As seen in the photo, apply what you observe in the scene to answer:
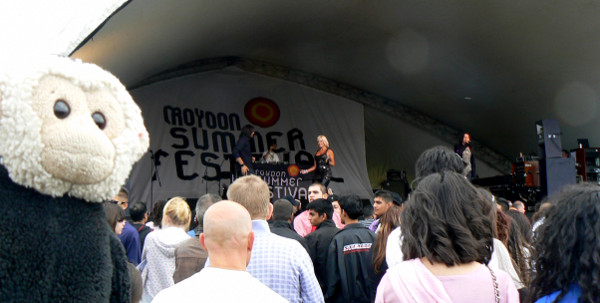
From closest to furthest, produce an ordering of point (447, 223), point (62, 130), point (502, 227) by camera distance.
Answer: point (62, 130)
point (447, 223)
point (502, 227)

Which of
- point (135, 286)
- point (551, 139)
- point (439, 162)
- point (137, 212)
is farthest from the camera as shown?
point (551, 139)

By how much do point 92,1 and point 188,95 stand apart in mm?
6319

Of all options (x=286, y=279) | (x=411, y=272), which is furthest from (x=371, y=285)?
(x=411, y=272)

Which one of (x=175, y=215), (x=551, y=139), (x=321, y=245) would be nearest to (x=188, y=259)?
(x=175, y=215)

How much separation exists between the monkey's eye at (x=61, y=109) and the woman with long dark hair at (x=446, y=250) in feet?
3.27

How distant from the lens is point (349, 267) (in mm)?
3625

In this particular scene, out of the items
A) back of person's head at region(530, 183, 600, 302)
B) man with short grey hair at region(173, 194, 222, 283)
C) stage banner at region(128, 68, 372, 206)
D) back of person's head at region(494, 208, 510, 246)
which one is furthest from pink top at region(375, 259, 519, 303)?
stage banner at region(128, 68, 372, 206)

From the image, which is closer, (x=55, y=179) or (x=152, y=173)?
(x=55, y=179)

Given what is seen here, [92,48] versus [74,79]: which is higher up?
[92,48]

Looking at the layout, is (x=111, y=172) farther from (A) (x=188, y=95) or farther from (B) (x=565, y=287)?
(A) (x=188, y=95)

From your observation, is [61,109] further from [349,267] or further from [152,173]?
[152,173]

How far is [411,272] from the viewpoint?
5.33ft

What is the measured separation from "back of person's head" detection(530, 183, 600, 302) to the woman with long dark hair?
136 millimetres

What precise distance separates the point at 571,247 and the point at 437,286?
0.36 m
